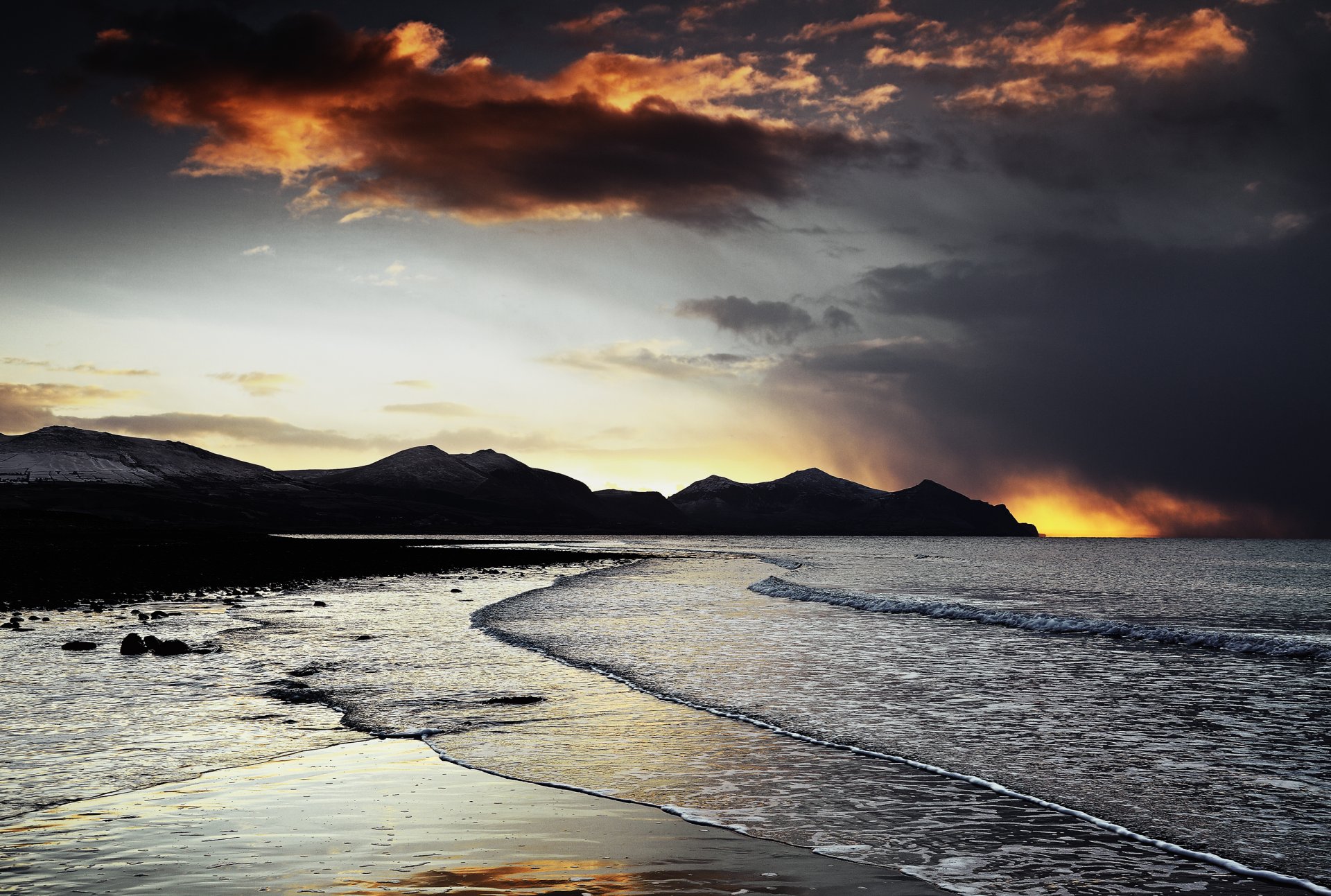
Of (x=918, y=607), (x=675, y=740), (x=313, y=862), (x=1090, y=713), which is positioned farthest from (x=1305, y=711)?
(x=918, y=607)

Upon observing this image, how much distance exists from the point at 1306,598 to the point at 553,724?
5783cm

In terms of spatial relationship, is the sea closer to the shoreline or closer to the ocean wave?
the ocean wave

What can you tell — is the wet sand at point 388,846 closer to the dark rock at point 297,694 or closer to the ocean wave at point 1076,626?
the dark rock at point 297,694

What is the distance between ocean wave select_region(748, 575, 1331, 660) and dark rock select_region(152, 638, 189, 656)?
26.4m

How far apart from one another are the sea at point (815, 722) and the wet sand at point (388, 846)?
483 millimetres

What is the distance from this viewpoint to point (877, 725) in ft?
47.5

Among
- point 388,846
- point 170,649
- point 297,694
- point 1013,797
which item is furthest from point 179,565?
point 1013,797

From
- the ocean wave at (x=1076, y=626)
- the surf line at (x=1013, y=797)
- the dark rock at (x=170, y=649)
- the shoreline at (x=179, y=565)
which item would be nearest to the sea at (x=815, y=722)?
the surf line at (x=1013, y=797)

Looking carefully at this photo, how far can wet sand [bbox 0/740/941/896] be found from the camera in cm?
724

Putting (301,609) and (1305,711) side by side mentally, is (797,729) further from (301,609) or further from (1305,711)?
(301,609)

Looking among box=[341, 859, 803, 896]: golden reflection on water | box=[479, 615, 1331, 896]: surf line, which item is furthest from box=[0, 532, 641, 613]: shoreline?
box=[341, 859, 803, 896]: golden reflection on water

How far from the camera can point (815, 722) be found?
14.7 meters

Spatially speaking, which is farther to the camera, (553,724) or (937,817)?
(553,724)

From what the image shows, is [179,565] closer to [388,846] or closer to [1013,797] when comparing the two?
[388,846]
